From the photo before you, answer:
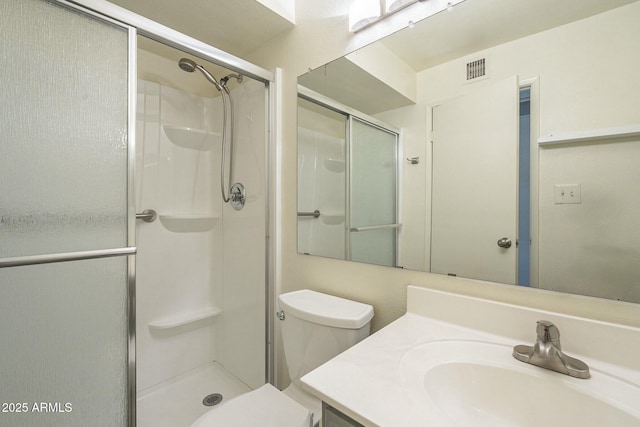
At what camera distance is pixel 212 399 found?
158cm

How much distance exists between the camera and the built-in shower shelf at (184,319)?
1693 millimetres

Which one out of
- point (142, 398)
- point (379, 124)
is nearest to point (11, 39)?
point (379, 124)

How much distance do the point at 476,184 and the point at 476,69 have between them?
36cm

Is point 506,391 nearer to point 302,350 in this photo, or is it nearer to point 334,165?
point 302,350

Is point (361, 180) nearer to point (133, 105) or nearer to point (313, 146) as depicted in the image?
point (313, 146)

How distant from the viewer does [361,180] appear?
1166 millimetres

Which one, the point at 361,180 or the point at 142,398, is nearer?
the point at 361,180

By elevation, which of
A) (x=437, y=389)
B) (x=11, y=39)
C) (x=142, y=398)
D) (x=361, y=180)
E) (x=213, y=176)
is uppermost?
(x=11, y=39)

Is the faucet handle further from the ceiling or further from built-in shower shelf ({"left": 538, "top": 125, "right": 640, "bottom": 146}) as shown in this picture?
the ceiling

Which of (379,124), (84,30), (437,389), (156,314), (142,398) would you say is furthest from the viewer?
(156,314)

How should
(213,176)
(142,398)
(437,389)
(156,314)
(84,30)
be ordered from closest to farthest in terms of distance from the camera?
1. (437,389)
2. (84,30)
3. (142,398)
4. (156,314)
5. (213,176)

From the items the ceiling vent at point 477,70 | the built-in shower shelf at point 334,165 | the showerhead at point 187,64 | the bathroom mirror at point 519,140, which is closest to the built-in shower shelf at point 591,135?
the bathroom mirror at point 519,140

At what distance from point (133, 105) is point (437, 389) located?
1.24 metres

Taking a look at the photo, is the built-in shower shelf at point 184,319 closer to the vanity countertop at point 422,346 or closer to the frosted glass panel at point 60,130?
the frosted glass panel at point 60,130
